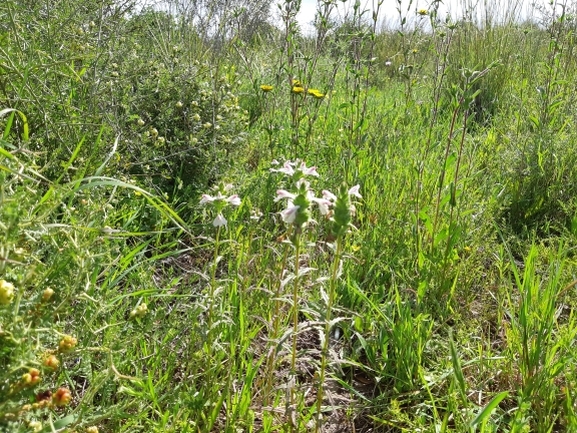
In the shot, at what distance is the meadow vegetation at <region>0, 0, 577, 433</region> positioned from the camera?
114 cm

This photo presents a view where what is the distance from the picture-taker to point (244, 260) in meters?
1.85

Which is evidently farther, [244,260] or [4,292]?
[244,260]

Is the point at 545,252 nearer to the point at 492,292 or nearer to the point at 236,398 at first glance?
the point at 492,292

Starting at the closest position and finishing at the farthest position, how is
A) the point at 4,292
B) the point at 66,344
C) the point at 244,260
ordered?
the point at 4,292 → the point at 66,344 → the point at 244,260

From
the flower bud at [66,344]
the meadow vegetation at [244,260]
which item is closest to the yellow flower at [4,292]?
the meadow vegetation at [244,260]

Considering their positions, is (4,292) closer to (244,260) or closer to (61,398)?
(61,398)

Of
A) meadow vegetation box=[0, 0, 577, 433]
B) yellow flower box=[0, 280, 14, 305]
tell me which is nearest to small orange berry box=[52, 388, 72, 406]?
→ meadow vegetation box=[0, 0, 577, 433]

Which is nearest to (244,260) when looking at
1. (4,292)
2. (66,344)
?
(66,344)

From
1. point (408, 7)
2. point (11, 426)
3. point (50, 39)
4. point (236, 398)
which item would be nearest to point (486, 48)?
point (408, 7)

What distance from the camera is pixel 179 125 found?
2.58 m

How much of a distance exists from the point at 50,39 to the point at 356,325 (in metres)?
1.45

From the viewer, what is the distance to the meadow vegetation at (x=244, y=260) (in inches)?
45.0

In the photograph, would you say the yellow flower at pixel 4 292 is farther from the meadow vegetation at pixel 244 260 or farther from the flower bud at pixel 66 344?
the flower bud at pixel 66 344

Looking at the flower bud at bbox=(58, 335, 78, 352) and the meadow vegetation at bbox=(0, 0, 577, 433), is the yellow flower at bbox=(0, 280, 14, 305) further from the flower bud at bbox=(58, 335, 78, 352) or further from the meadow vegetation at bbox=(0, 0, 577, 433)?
the flower bud at bbox=(58, 335, 78, 352)
